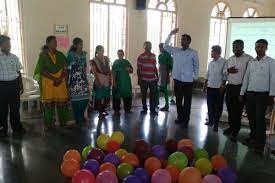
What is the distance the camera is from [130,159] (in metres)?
2.95

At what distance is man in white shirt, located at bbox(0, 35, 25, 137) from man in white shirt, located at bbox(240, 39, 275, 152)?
3.18m

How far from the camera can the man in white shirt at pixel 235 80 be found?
4258mm

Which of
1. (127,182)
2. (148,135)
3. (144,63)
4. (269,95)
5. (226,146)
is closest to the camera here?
(127,182)

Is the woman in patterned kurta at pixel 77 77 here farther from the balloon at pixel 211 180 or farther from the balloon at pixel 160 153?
the balloon at pixel 211 180

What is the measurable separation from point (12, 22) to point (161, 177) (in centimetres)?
451

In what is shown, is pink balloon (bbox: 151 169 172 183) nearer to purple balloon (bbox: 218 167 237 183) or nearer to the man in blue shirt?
purple balloon (bbox: 218 167 237 183)

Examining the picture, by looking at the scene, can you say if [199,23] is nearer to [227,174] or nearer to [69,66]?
[69,66]

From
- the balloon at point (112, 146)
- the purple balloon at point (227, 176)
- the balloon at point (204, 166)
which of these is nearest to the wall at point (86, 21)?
the balloon at point (112, 146)

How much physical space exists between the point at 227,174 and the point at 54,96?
2866 mm

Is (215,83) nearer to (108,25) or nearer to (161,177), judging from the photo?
(161,177)

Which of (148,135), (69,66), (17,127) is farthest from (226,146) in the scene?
(17,127)

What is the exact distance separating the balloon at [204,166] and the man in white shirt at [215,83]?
2014 mm

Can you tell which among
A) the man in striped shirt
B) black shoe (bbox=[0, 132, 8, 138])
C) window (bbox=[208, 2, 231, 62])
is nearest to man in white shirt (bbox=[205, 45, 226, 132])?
the man in striped shirt

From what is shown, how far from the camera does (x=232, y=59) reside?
440 cm
